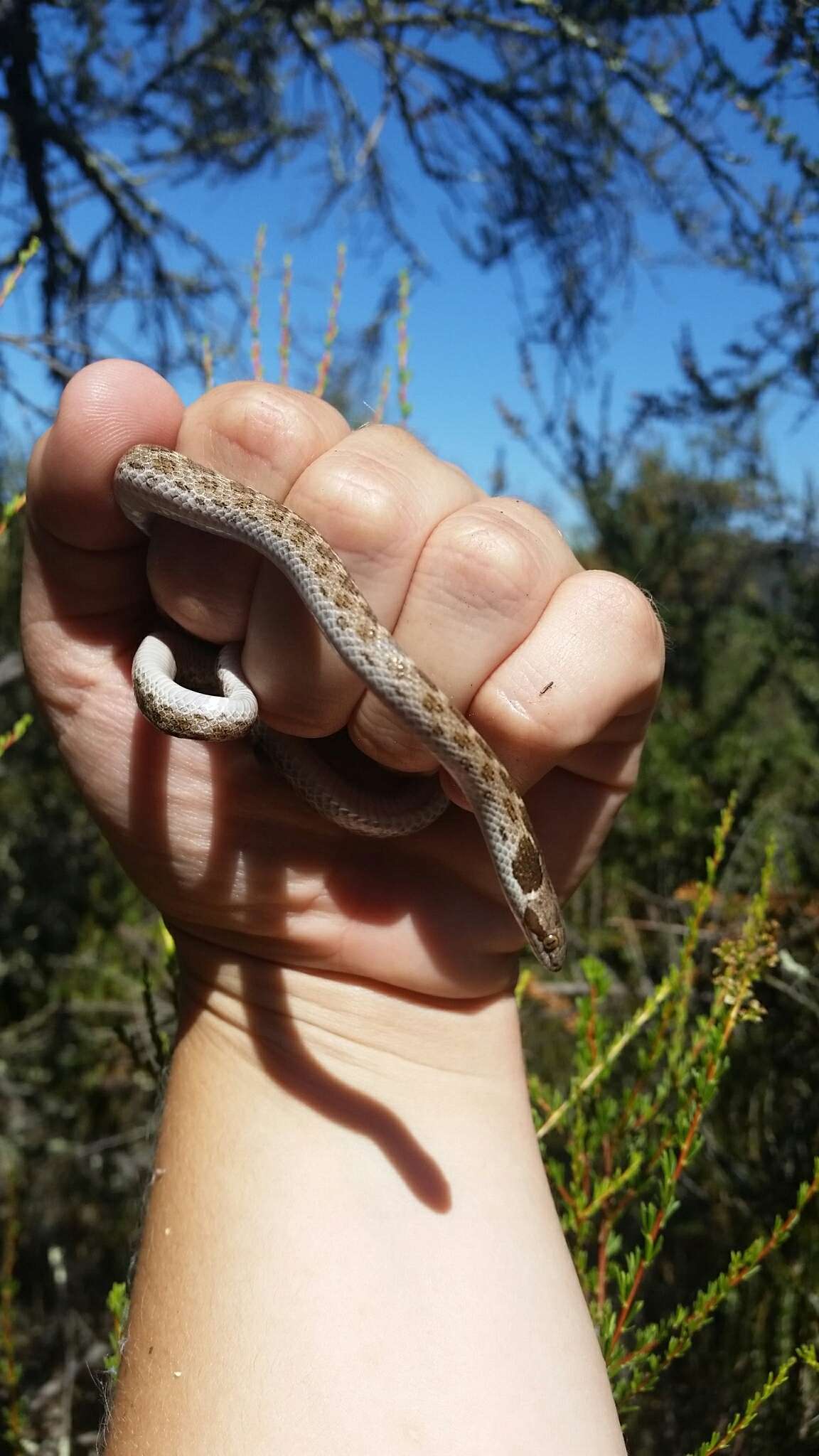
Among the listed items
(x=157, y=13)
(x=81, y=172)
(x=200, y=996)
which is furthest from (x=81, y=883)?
(x=157, y=13)

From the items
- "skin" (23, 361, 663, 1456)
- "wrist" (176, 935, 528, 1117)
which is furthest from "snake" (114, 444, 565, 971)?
"wrist" (176, 935, 528, 1117)

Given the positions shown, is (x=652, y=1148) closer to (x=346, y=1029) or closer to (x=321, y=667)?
(x=346, y=1029)

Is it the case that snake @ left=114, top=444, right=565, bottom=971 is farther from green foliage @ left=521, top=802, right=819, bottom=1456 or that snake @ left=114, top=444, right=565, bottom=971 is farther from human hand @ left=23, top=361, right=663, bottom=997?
green foliage @ left=521, top=802, right=819, bottom=1456

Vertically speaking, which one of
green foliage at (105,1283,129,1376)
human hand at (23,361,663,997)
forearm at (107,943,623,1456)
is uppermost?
human hand at (23,361,663,997)

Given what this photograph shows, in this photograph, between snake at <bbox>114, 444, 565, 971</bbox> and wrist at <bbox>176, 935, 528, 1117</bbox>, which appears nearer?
snake at <bbox>114, 444, 565, 971</bbox>

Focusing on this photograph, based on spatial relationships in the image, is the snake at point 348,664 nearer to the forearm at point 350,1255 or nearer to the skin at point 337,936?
the skin at point 337,936

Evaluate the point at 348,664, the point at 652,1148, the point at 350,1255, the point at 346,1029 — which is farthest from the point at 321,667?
the point at 652,1148

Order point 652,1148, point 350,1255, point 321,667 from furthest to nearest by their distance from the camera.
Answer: point 652,1148, point 321,667, point 350,1255
